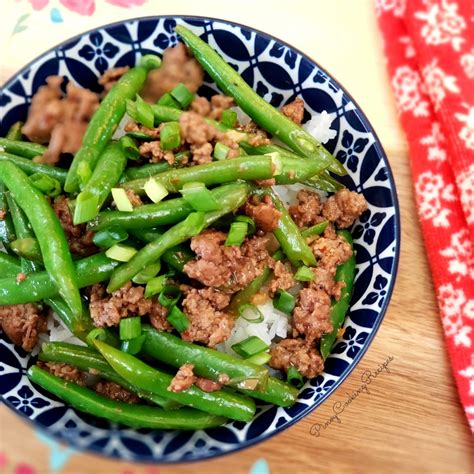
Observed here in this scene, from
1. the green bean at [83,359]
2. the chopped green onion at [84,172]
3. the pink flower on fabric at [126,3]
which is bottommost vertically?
the green bean at [83,359]

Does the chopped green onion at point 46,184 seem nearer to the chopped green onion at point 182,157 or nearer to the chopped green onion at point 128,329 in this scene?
the chopped green onion at point 182,157

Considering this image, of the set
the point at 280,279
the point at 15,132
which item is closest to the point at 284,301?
the point at 280,279

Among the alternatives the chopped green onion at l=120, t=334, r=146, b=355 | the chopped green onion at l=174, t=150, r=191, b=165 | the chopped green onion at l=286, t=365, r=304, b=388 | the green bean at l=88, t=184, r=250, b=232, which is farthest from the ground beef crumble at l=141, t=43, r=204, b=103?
the chopped green onion at l=286, t=365, r=304, b=388

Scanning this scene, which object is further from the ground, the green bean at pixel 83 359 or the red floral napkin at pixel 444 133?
the red floral napkin at pixel 444 133

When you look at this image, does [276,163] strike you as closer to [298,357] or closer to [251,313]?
[251,313]

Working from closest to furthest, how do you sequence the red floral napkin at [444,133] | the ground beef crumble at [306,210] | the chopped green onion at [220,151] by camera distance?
the chopped green onion at [220,151]
the ground beef crumble at [306,210]
the red floral napkin at [444,133]

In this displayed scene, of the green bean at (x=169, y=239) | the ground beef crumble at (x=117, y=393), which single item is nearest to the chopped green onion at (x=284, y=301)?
the green bean at (x=169, y=239)

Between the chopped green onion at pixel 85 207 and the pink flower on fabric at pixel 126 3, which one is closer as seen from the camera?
the chopped green onion at pixel 85 207
